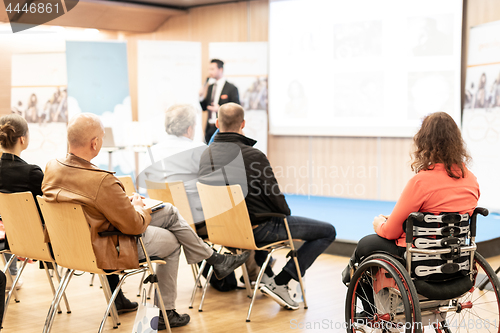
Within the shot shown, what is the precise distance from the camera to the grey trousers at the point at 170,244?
3.14m

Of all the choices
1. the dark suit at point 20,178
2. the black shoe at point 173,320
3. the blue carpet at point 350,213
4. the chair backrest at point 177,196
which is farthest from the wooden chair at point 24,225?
the blue carpet at point 350,213

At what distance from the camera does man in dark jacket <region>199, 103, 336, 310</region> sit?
3465 mm

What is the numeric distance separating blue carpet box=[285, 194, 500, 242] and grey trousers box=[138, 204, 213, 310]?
2.13 metres

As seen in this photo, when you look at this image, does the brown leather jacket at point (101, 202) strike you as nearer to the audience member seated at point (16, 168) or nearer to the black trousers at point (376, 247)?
the audience member seated at point (16, 168)

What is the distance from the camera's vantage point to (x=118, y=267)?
2.76 m

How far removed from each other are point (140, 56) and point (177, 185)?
5202 millimetres

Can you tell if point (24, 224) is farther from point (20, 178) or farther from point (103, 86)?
point (103, 86)

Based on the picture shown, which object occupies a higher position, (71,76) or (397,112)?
(71,76)

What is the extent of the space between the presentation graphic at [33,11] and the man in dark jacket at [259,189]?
5.25 meters

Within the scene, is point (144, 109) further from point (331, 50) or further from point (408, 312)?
point (408, 312)

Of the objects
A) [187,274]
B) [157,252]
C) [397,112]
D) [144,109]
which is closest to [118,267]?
[157,252]

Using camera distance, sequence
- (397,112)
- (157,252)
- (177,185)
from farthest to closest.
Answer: (397,112) → (177,185) → (157,252)

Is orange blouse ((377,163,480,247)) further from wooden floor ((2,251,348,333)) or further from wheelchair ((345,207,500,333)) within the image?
wooden floor ((2,251,348,333))

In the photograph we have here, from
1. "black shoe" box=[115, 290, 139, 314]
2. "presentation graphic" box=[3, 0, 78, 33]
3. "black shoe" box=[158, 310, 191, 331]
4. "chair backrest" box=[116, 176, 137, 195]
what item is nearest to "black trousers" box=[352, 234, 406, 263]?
"black shoe" box=[158, 310, 191, 331]
